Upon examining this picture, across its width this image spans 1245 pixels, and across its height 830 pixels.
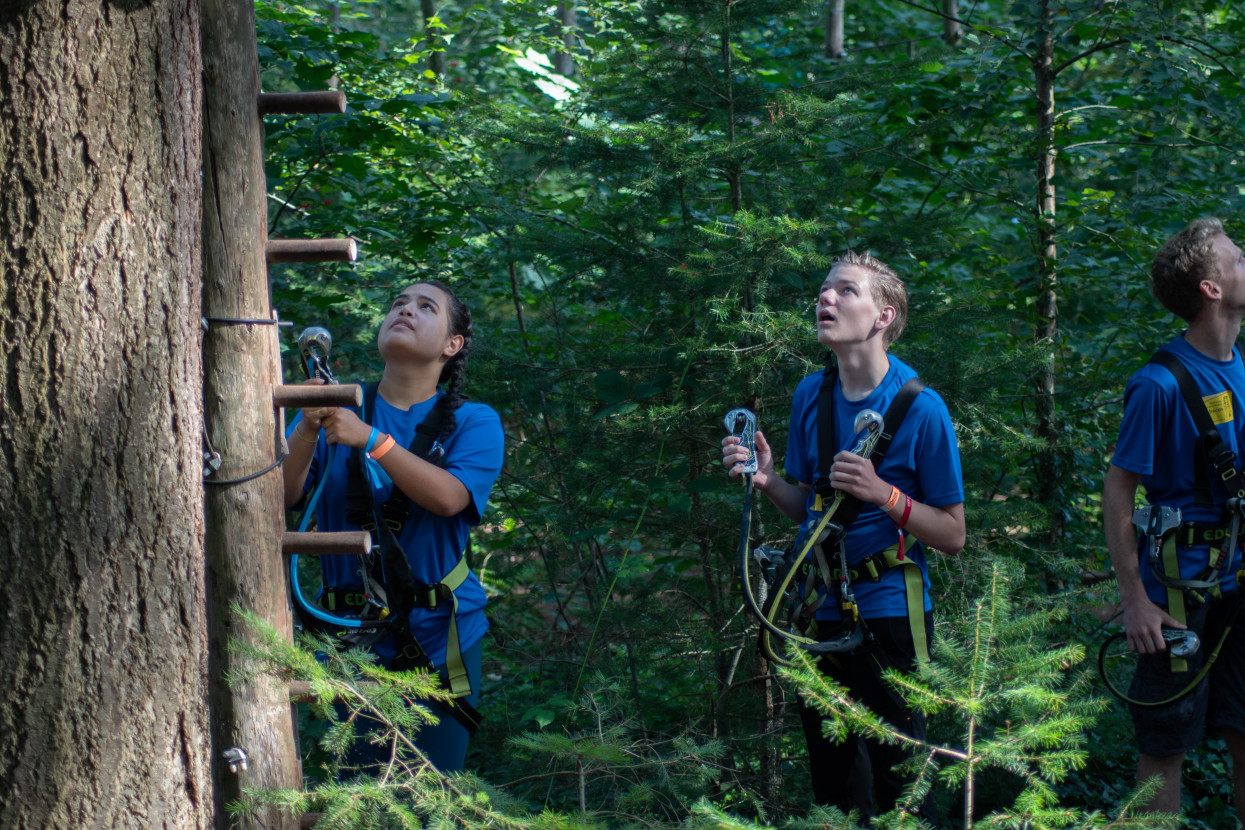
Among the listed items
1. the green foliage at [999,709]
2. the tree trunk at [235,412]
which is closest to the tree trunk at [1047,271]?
the green foliage at [999,709]

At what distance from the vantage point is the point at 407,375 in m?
3.05

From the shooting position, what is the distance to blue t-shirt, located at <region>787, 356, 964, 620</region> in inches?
110

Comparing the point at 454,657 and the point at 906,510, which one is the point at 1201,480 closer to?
the point at 906,510

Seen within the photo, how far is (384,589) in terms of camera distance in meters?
2.79

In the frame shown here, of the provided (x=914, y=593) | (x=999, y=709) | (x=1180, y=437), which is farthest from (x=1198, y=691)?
(x=999, y=709)

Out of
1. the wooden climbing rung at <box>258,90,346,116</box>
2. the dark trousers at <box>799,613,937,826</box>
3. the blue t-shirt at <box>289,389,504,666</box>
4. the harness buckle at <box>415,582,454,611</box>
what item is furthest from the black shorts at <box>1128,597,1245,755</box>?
the wooden climbing rung at <box>258,90,346,116</box>

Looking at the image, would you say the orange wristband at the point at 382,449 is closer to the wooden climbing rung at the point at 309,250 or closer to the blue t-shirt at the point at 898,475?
the wooden climbing rung at the point at 309,250

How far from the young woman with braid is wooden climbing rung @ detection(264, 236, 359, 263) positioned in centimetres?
42

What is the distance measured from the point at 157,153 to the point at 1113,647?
4.74m

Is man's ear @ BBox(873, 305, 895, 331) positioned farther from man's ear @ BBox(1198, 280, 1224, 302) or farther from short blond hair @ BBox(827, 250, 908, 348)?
man's ear @ BBox(1198, 280, 1224, 302)

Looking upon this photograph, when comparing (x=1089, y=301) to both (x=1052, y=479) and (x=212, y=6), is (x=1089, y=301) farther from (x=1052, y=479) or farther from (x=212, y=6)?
(x=212, y=6)

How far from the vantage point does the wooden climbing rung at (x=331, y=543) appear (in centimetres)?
240

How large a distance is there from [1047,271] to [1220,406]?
2.03 meters

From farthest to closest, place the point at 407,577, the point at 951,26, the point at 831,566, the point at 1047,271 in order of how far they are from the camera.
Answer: the point at 951,26 → the point at 1047,271 → the point at 831,566 → the point at 407,577
